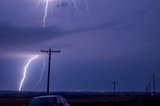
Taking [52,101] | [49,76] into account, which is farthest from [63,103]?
[49,76]

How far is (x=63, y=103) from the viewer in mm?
21234

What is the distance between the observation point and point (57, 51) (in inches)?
1743

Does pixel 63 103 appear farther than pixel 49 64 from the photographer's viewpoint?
No

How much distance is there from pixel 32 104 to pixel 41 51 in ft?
83.6

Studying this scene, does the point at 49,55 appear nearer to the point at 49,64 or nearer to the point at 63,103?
the point at 49,64

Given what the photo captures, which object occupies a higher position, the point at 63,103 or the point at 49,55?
the point at 49,55

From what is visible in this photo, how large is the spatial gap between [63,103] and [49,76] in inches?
862

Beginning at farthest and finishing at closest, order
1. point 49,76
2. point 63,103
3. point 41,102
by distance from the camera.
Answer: point 49,76 → point 63,103 → point 41,102

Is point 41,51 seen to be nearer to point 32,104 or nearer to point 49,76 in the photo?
point 49,76

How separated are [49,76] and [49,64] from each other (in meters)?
1.45

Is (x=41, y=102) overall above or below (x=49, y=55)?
below

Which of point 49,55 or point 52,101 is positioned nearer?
point 52,101

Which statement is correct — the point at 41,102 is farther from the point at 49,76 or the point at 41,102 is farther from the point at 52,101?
the point at 49,76

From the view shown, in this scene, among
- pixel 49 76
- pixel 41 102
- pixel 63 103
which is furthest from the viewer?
pixel 49 76
